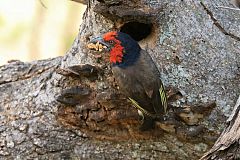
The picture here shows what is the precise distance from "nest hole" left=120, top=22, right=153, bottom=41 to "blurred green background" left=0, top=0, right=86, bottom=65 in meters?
3.34

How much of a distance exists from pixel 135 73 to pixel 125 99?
18 cm

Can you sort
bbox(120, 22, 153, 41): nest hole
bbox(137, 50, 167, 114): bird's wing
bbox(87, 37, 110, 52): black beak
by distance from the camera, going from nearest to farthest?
1. bbox(137, 50, 167, 114): bird's wing
2. bbox(87, 37, 110, 52): black beak
3. bbox(120, 22, 153, 41): nest hole

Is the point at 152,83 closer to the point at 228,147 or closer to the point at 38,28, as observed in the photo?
the point at 228,147

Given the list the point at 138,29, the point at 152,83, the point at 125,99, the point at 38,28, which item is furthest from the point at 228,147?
the point at 38,28

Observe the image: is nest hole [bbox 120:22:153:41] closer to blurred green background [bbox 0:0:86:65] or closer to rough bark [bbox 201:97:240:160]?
rough bark [bbox 201:97:240:160]

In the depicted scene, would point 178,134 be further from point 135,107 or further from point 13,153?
point 13,153

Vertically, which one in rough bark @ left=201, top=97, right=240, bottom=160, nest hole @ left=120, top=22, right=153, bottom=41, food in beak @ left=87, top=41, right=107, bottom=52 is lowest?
rough bark @ left=201, top=97, right=240, bottom=160

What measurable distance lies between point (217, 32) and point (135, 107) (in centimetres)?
65

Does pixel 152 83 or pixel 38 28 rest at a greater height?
pixel 38 28

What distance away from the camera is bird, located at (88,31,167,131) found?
11.0ft

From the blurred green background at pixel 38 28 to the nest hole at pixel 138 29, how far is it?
3338 millimetres

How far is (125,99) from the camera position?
3.51m

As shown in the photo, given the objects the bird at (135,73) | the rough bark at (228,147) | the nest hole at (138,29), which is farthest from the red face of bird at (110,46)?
the rough bark at (228,147)

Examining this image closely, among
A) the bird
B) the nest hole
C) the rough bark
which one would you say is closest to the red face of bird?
the bird
